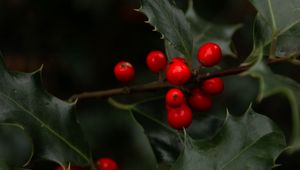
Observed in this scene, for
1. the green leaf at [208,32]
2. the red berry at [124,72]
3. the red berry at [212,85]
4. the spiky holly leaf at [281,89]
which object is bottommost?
the green leaf at [208,32]

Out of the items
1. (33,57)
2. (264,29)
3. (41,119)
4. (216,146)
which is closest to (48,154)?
(41,119)

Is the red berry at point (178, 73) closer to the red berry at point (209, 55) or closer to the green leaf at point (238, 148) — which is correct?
the red berry at point (209, 55)

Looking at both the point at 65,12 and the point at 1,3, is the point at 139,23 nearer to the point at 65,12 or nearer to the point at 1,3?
the point at 65,12

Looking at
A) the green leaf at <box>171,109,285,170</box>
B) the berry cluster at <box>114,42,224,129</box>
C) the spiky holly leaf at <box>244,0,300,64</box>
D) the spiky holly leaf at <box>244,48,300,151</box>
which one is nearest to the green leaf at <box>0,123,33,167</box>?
the berry cluster at <box>114,42,224,129</box>

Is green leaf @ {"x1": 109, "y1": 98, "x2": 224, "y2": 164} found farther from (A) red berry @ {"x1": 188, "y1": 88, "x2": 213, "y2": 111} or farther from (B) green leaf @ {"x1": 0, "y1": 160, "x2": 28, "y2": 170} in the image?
(B) green leaf @ {"x1": 0, "y1": 160, "x2": 28, "y2": 170}

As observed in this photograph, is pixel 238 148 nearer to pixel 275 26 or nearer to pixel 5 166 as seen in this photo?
pixel 275 26

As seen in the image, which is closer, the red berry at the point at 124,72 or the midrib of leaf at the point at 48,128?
the midrib of leaf at the point at 48,128

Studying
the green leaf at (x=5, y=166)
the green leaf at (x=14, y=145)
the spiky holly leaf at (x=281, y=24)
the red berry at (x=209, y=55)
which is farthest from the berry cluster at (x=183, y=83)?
the green leaf at (x=14, y=145)
